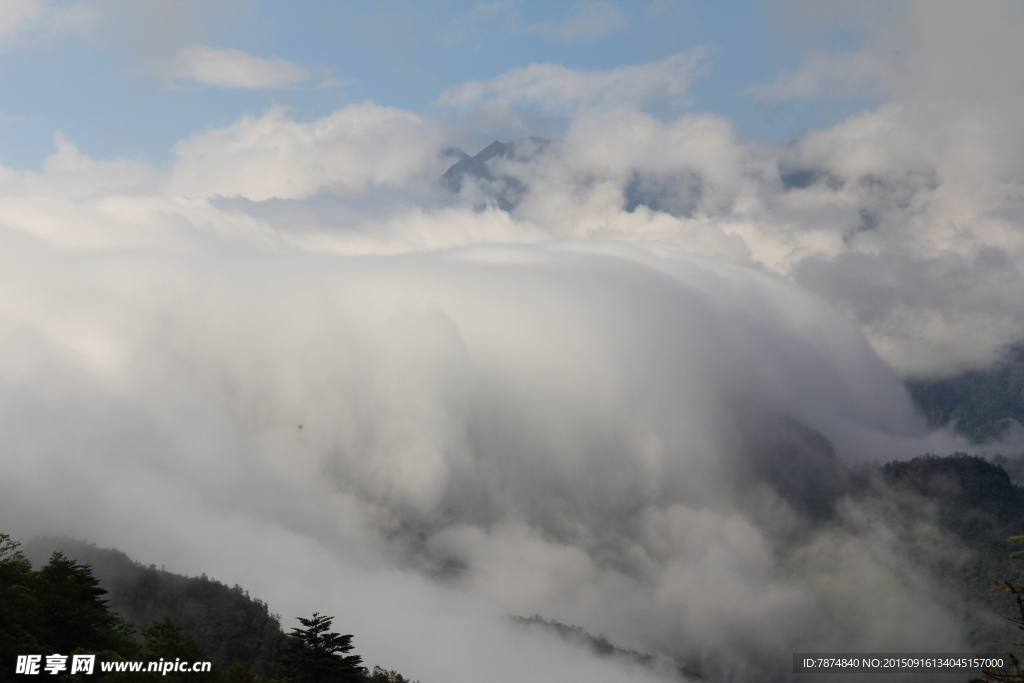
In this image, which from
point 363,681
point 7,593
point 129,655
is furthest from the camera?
point 363,681

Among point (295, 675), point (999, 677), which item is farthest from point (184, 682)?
point (999, 677)

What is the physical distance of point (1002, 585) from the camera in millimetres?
25375

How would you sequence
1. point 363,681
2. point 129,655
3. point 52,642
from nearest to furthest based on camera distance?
point 52,642, point 129,655, point 363,681

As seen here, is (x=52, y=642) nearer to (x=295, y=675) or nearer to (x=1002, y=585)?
(x=295, y=675)

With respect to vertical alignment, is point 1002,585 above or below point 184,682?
above

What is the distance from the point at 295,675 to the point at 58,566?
108ft

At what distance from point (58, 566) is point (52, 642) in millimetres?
11183

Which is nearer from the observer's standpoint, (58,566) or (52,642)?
(52,642)

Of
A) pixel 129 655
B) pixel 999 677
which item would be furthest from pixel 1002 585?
pixel 129 655

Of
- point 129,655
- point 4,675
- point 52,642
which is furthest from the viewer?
point 129,655

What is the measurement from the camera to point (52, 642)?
288 ft

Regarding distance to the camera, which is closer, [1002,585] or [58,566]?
[1002,585]

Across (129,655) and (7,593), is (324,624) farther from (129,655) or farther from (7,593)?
(7,593)

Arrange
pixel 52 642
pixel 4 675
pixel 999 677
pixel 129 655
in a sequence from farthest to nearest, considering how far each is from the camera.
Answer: pixel 129 655
pixel 52 642
pixel 4 675
pixel 999 677
